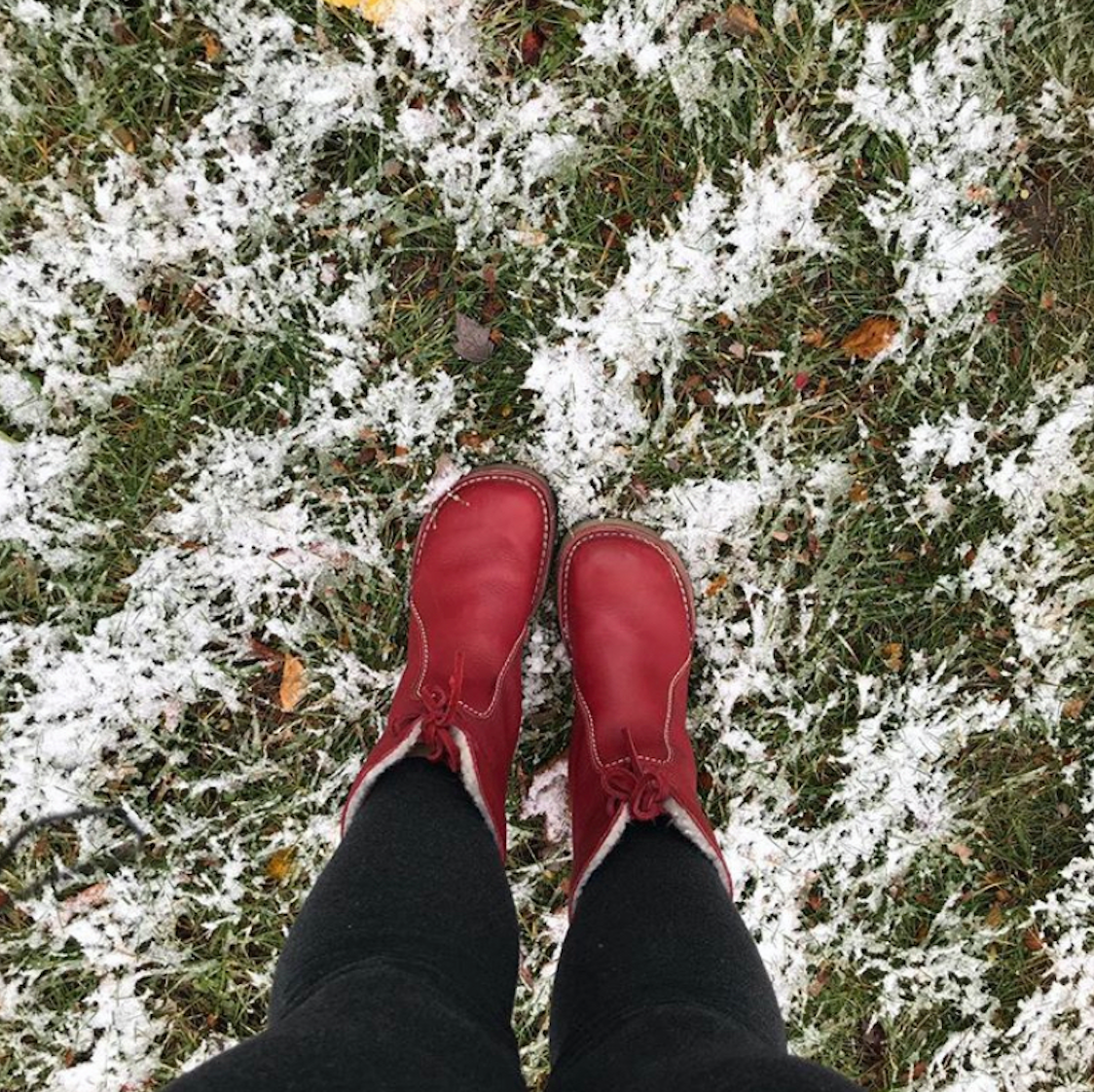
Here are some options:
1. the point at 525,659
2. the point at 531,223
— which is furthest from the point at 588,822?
the point at 531,223

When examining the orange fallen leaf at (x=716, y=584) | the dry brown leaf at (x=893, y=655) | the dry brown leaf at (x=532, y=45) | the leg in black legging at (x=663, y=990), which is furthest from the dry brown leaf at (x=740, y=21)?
the leg in black legging at (x=663, y=990)

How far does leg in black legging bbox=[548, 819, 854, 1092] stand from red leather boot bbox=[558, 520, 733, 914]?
0.50ft

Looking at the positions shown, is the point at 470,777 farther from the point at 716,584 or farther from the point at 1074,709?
the point at 1074,709

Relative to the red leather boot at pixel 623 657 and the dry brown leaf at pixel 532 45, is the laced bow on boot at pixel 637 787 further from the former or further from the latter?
the dry brown leaf at pixel 532 45

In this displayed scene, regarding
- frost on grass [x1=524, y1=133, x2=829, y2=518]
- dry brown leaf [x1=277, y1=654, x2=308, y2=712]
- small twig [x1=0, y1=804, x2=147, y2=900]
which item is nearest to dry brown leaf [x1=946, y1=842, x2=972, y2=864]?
frost on grass [x1=524, y1=133, x2=829, y2=518]

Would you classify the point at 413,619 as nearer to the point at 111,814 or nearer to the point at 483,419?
the point at 483,419

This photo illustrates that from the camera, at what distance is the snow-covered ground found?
1682mm

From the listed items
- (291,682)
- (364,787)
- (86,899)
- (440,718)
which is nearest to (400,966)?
(364,787)

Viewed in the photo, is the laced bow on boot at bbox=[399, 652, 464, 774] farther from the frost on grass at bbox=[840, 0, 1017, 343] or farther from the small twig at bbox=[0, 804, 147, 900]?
the frost on grass at bbox=[840, 0, 1017, 343]

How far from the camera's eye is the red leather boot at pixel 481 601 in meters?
1.64

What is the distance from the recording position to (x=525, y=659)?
184 cm

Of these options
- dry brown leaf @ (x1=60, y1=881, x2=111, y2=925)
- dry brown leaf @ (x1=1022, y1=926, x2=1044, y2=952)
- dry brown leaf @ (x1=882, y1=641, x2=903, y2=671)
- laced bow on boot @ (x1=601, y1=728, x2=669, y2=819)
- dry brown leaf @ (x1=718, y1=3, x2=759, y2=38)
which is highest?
dry brown leaf @ (x1=718, y1=3, x2=759, y2=38)

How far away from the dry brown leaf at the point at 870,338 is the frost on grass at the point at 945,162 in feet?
0.18

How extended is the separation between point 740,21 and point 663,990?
166cm
